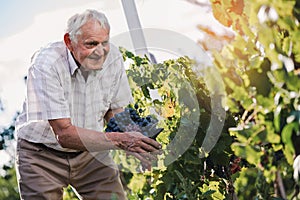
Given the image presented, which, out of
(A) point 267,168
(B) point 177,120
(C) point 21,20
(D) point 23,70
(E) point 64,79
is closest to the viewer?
(A) point 267,168

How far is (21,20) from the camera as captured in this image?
5.71 m

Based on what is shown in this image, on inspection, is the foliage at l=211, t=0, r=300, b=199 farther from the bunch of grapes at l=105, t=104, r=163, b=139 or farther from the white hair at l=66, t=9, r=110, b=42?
the white hair at l=66, t=9, r=110, b=42

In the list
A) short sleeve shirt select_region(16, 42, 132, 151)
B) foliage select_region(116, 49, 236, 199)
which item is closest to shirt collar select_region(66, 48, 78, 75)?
short sleeve shirt select_region(16, 42, 132, 151)

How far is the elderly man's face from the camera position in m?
3.01

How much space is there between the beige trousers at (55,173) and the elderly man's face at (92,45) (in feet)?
1.64

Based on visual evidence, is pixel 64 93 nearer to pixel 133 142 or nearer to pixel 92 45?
pixel 92 45

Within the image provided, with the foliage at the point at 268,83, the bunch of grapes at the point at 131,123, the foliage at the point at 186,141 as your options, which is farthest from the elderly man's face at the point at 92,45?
the foliage at the point at 268,83

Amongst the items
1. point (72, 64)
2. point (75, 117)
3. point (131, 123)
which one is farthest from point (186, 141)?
point (72, 64)

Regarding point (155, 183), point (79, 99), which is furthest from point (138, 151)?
point (155, 183)

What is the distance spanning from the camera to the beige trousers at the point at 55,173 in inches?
128

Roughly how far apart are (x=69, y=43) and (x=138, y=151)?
58 cm

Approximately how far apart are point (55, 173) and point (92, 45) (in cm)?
67

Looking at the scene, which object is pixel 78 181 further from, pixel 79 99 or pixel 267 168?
pixel 267 168

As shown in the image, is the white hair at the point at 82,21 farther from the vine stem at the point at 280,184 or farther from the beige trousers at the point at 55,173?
the vine stem at the point at 280,184
